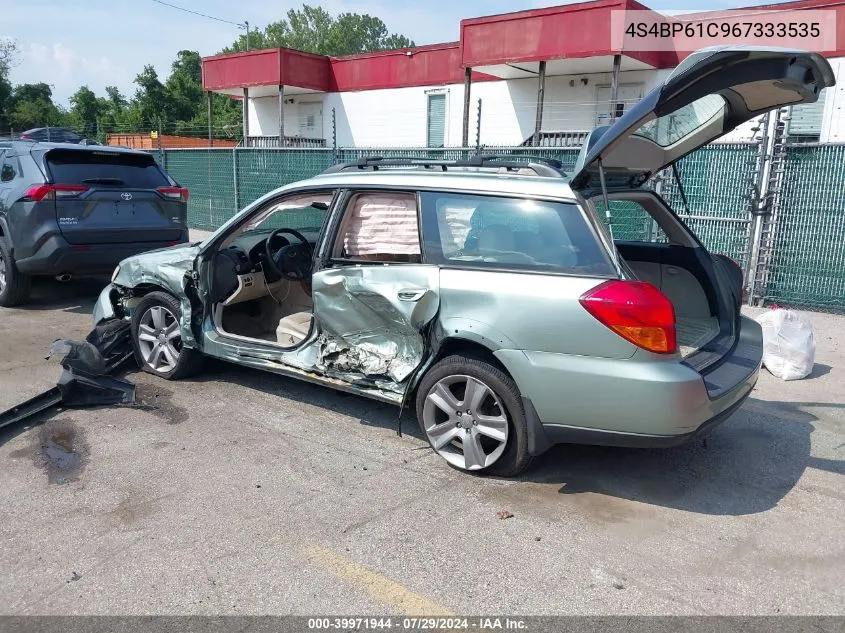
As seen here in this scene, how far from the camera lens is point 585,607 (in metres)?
2.80

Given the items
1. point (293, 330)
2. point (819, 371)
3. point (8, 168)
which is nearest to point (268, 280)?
point (293, 330)

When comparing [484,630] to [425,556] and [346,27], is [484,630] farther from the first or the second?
[346,27]

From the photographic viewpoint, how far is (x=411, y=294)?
13.2ft

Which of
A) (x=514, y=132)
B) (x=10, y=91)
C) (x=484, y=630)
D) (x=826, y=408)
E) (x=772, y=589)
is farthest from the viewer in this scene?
(x=10, y=91)

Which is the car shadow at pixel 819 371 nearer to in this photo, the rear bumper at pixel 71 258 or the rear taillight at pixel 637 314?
the rear taillight at pixel 637 314

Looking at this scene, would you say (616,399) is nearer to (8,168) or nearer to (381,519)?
(381,519)

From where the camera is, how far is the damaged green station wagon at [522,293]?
3395 mm

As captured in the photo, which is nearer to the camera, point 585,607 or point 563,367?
point 585,607

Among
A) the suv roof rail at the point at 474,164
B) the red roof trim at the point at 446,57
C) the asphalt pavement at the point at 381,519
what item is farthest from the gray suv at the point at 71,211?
the red roof trim at the point at 446,57

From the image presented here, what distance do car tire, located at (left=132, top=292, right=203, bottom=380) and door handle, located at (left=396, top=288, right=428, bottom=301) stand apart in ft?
6.76

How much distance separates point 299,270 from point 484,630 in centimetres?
321

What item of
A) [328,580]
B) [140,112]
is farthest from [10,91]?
[328,580]

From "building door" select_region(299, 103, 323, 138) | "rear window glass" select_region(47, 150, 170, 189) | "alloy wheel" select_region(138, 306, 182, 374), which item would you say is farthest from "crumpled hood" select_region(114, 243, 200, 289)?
"building door" select_region(299, 103, 323, 138)

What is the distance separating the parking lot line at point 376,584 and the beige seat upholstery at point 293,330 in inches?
78.0
